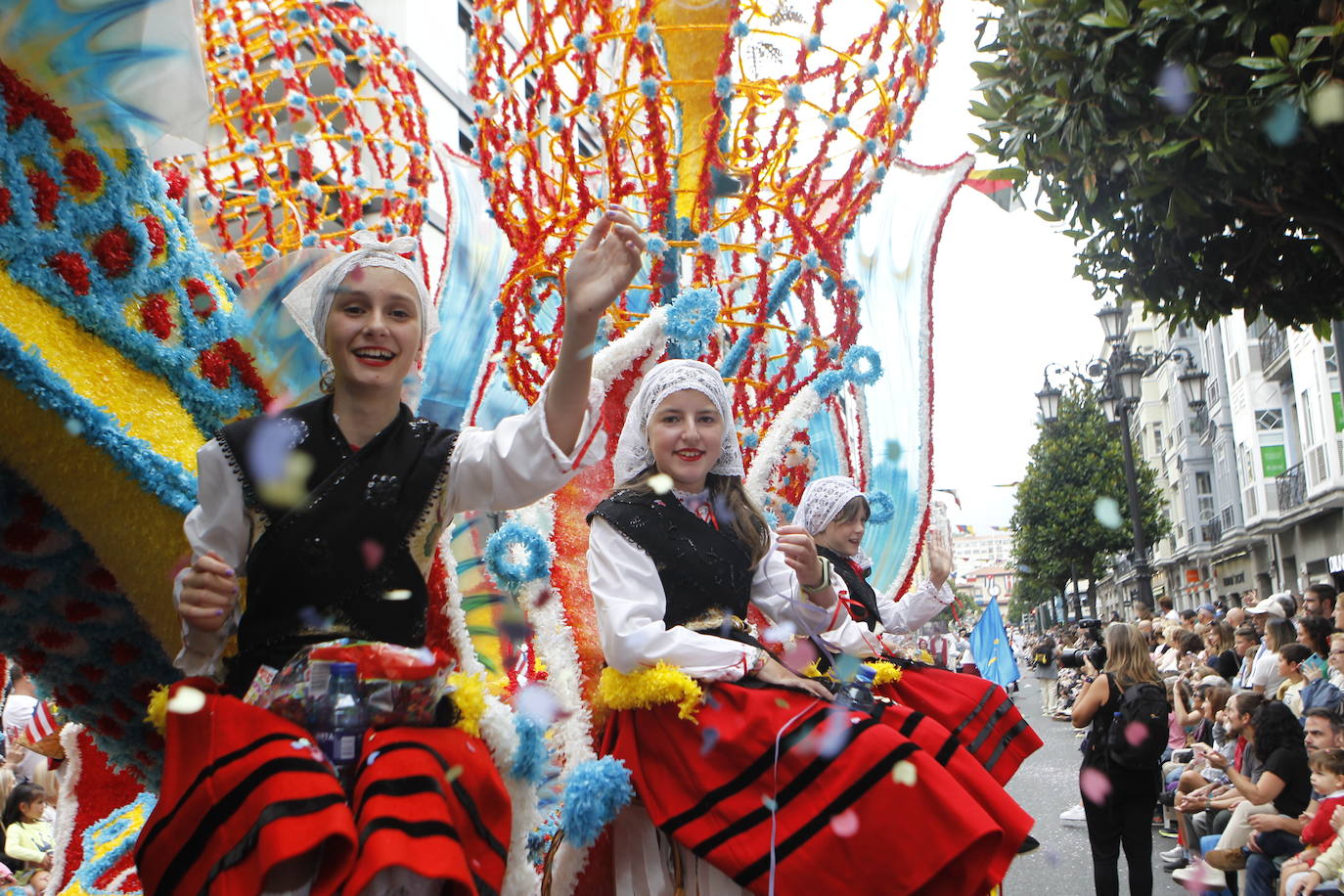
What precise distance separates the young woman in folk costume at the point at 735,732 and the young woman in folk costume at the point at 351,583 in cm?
73

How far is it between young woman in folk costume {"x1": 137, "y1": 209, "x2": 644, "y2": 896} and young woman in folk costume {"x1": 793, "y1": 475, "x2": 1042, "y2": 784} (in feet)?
5.20

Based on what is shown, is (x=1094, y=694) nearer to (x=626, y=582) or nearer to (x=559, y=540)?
(x=559, y=540)

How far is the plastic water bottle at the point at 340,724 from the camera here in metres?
2.03

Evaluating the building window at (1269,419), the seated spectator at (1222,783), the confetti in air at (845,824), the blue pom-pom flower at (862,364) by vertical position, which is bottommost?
the seated spectator at (1222,783)

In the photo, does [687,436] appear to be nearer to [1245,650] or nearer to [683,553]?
[683,553]

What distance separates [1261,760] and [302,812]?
5.72m

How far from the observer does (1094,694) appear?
23.3 feet

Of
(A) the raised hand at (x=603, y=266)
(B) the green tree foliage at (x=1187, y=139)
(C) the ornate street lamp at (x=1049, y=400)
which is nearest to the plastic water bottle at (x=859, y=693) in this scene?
(A) the raised hand at (x=603, y=266)

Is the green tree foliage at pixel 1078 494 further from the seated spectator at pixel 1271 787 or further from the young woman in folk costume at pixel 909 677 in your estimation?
the young woman in folk costume at pixel 909 677

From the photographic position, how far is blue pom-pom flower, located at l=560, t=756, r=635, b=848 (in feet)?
8.96

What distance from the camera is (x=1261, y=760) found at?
6.00 m

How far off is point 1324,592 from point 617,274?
10203mm

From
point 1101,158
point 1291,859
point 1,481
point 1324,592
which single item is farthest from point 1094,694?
point 1,481

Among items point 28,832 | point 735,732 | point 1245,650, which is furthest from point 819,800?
point 1245,650
